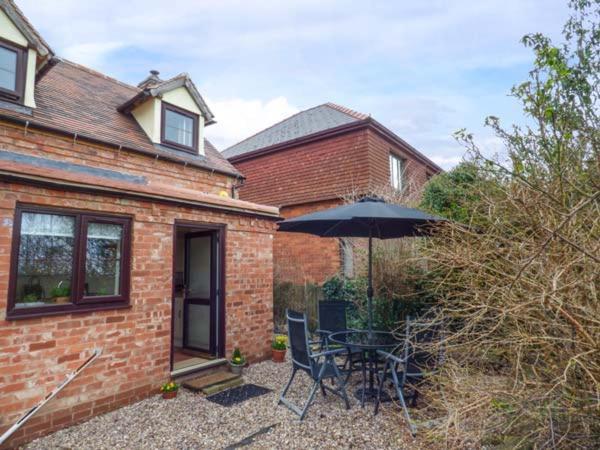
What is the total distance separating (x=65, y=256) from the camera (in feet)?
14.6

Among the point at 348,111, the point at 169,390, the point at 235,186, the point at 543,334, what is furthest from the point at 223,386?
the point at 348,111

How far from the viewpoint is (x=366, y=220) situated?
538cm

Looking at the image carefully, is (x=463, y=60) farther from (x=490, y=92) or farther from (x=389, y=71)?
(x=389, y=71)

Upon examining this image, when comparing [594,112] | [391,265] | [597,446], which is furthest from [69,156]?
[594,112]

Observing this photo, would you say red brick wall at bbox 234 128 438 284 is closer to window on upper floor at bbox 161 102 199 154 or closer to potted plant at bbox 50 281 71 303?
window on upper floor at bbox 161 102 199 154

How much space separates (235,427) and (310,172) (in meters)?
10.1

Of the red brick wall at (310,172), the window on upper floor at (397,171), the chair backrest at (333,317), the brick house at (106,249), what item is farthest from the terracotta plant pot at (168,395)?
the window on upper floor at (397,171)

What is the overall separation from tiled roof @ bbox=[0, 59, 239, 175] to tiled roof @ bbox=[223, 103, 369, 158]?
16.4 feet

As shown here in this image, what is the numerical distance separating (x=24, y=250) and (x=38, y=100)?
13.5 feet

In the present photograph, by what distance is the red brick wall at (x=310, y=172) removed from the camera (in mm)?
12070

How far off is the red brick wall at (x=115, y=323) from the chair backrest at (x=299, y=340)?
1.85m

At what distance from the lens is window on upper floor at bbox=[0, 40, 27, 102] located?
19.4 ft

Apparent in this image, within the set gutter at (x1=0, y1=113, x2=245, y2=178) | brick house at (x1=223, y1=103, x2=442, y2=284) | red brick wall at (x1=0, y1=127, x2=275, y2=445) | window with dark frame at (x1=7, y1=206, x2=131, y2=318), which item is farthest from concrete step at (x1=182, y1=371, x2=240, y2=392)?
brick house at (x1=223, y1=103, x2=442, y2=284)

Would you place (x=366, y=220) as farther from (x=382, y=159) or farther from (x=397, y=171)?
(x=397, y=171)
